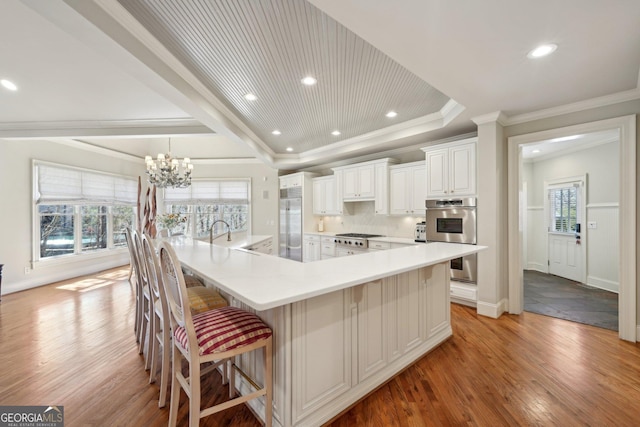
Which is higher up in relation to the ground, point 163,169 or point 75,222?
point 163,169

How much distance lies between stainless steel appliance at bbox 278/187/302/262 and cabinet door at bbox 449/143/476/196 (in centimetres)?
348

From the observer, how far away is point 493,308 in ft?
11.1

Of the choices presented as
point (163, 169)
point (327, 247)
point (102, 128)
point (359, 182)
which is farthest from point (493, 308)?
point (102, 128)

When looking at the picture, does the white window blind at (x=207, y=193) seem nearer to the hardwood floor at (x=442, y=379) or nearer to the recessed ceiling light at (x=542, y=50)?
the hardwood floor at (x=442, y=379)

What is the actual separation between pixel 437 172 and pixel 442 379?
9.15 feet

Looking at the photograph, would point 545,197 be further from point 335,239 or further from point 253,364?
point 253,364

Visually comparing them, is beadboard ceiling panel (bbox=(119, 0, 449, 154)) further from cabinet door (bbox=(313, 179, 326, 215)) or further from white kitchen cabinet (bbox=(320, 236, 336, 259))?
white kitchen cabinet (bbox=(320, 236, 336, 259))

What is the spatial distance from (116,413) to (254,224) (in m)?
5.90

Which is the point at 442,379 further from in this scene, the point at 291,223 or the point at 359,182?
the point at 291,223

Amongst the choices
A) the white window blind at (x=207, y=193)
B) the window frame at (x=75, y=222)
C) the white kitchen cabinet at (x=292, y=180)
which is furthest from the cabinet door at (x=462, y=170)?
the window frame at (x=75, y=222)

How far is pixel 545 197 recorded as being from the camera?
19.4 feet

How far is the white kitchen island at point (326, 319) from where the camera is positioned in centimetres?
143

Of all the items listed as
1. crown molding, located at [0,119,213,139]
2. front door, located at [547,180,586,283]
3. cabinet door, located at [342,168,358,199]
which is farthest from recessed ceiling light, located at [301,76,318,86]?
front door, located at [547,180,586,283]

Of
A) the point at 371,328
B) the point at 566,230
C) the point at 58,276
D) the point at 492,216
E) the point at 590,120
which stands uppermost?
the point at 590,120
